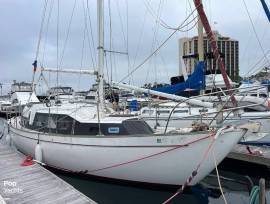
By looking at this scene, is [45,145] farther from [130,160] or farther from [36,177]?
[130,160]

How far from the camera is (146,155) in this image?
9422mm

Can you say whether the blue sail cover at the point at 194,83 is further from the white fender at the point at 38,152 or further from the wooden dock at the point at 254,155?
the white fender at the point at 38,152

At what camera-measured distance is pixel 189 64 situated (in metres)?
23.1

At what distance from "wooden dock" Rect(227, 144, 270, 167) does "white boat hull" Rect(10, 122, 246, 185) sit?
10.3 feet

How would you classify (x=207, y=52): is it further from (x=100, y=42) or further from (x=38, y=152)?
(x=38, y=152)

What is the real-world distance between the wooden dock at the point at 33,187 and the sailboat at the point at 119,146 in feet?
3.20

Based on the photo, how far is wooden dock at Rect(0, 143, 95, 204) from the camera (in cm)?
818

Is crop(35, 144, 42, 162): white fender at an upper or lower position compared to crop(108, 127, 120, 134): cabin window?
lower

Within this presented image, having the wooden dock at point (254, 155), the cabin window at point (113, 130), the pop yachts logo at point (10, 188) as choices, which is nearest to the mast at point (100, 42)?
the cabin window at point (113, 130)

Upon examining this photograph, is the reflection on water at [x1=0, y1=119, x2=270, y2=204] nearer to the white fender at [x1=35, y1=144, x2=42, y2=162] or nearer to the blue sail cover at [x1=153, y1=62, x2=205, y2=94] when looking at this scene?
the white fender at [x1=35, y1=144, x2=42, y2=162]

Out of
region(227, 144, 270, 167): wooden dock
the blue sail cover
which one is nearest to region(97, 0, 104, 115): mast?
the blue sail cover

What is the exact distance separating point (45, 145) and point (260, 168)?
7.30m

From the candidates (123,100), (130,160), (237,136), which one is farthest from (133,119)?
(123,100)

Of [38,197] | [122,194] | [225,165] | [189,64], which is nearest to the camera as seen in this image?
[38,197]
